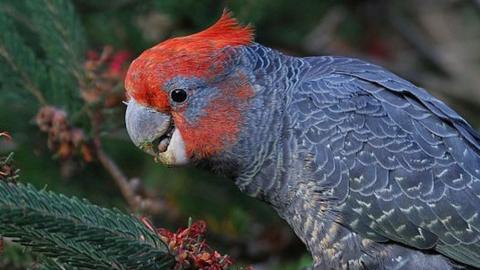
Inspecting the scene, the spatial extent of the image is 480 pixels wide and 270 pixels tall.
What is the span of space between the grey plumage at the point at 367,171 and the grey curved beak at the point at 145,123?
0.38 m

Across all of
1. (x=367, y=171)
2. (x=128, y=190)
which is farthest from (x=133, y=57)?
(x=367, y=171)

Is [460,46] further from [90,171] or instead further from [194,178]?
[90,171]

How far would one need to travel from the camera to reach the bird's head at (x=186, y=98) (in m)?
4.99

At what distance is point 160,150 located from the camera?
205 inches

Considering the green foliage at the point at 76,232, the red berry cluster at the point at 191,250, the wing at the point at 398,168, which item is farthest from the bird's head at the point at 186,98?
the green foliage at the point at 76,232

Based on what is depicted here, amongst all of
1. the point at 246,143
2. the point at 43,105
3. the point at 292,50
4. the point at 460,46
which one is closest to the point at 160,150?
the point at 246,143

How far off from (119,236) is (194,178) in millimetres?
3593

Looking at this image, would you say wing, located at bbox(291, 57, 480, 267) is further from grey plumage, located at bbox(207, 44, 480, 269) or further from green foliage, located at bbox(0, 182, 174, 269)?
green foliage, located at bbox(0, 182, 174, 269)

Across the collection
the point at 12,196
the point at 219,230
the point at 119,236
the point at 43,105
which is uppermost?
the point at 43,105

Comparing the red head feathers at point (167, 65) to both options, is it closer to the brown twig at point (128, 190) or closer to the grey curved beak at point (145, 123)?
the grey curved beak at point (145, 123)

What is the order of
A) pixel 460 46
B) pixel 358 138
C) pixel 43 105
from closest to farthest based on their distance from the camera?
pixel 358 138, pixel 43 105, pixel 460 46

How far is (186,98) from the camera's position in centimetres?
507

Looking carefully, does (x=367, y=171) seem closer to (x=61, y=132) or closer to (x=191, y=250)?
(x=191, y=250)

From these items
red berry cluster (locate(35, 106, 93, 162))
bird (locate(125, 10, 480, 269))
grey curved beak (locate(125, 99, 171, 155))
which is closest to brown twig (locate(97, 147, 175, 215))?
red berry cluster (locate(35, 106, 93, 162))
